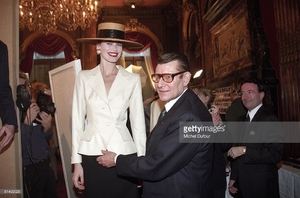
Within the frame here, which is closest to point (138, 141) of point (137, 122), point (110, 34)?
point (137, 122)

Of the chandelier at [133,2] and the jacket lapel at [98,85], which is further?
the chandelier at [133,2]

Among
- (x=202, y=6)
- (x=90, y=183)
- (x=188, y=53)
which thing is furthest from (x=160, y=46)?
(x=90, y=183)

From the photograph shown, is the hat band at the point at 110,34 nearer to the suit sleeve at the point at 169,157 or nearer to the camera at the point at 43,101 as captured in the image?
the suit sleeve at the point at 169,157

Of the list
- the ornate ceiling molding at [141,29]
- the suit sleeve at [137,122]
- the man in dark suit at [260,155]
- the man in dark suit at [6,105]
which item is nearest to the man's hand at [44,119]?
the man in dark suit at [6,105]

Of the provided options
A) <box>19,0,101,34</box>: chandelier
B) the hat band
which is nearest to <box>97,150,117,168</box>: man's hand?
the hat band

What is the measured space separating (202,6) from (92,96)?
6.88m

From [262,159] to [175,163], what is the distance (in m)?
1.10

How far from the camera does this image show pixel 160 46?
11.0 meters

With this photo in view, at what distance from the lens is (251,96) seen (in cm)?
252

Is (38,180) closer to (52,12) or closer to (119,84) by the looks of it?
(119,84)

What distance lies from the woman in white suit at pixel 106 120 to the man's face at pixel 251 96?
125cm

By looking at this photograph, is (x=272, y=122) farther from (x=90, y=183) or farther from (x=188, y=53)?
(x=188, y=53)

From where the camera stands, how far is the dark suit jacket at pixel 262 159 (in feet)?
7.00

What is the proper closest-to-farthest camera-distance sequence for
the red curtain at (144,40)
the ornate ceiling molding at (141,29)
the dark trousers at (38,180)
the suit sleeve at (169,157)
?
the suit sleeve at (169,157)
the dark trousers at (38,180)
the ornate ceiling molding at (141,29)
the red curtain at (144,40)
